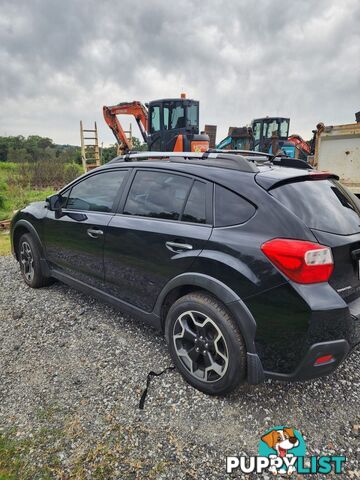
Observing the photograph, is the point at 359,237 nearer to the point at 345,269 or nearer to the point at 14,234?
the point at 345,269

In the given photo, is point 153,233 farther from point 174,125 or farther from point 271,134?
point 271,134

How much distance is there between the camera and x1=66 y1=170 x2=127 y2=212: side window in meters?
3.22

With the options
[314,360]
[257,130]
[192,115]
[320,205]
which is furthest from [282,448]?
[257,130]

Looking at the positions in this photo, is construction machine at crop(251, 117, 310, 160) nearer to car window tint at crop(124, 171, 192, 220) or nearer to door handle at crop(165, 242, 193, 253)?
car window tint at crop(124, 171, 192, 220)

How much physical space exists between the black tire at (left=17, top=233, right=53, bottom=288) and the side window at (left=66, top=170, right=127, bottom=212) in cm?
86

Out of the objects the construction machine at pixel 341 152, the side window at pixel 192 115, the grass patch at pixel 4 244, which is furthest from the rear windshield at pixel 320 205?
A: the side window at pixel 192 115

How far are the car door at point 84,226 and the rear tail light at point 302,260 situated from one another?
170cm

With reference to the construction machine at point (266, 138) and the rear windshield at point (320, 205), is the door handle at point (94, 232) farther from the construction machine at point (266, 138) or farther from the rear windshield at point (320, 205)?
the construction machine at point (266, 138)

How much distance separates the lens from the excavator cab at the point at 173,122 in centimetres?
1095

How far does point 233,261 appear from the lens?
2158 millimetres

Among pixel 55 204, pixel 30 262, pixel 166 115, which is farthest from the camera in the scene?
pixel 166 115

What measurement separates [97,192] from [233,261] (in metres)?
1.85

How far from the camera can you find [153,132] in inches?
454

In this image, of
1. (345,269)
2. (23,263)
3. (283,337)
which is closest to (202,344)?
(283,337)
